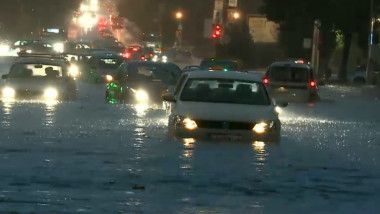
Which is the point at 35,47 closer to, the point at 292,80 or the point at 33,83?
the point at 292,80

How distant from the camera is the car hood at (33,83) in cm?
3030

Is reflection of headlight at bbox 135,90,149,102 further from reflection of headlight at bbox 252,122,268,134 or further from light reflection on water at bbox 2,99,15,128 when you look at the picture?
reflection of headlight at bbox 252,122,268,134

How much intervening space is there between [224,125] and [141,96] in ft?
39.8

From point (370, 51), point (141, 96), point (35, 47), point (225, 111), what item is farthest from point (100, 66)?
point (225, 111)

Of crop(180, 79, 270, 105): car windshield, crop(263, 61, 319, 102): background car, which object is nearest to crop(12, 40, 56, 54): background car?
crop(263, 61, 319, 102): background car

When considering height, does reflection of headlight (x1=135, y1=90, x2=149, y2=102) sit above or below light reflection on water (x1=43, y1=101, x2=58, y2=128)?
above

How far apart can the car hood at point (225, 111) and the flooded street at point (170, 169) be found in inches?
18.9

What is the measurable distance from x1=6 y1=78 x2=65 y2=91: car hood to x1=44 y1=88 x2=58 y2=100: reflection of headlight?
0.43 feet

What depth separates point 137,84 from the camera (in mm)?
30062

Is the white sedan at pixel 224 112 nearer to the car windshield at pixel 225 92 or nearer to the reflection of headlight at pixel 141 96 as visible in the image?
the car windshield at pixel 225 92

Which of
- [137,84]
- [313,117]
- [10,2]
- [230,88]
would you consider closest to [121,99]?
[137,84]

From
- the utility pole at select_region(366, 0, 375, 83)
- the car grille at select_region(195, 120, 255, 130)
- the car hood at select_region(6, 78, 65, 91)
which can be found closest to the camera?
the car grille at select_region(195, 120, 255, 130)

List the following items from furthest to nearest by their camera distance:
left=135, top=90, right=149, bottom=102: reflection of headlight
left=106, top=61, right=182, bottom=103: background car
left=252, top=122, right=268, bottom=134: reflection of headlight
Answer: left=135, top=90, right=149, bottom=102: reflection of headlight < left=106, top=61, right=182, bottom=103: background car < left=252, top=122, right=268, bottom=134: reflection of headlight

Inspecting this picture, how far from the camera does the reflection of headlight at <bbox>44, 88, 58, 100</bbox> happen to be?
3058cm
